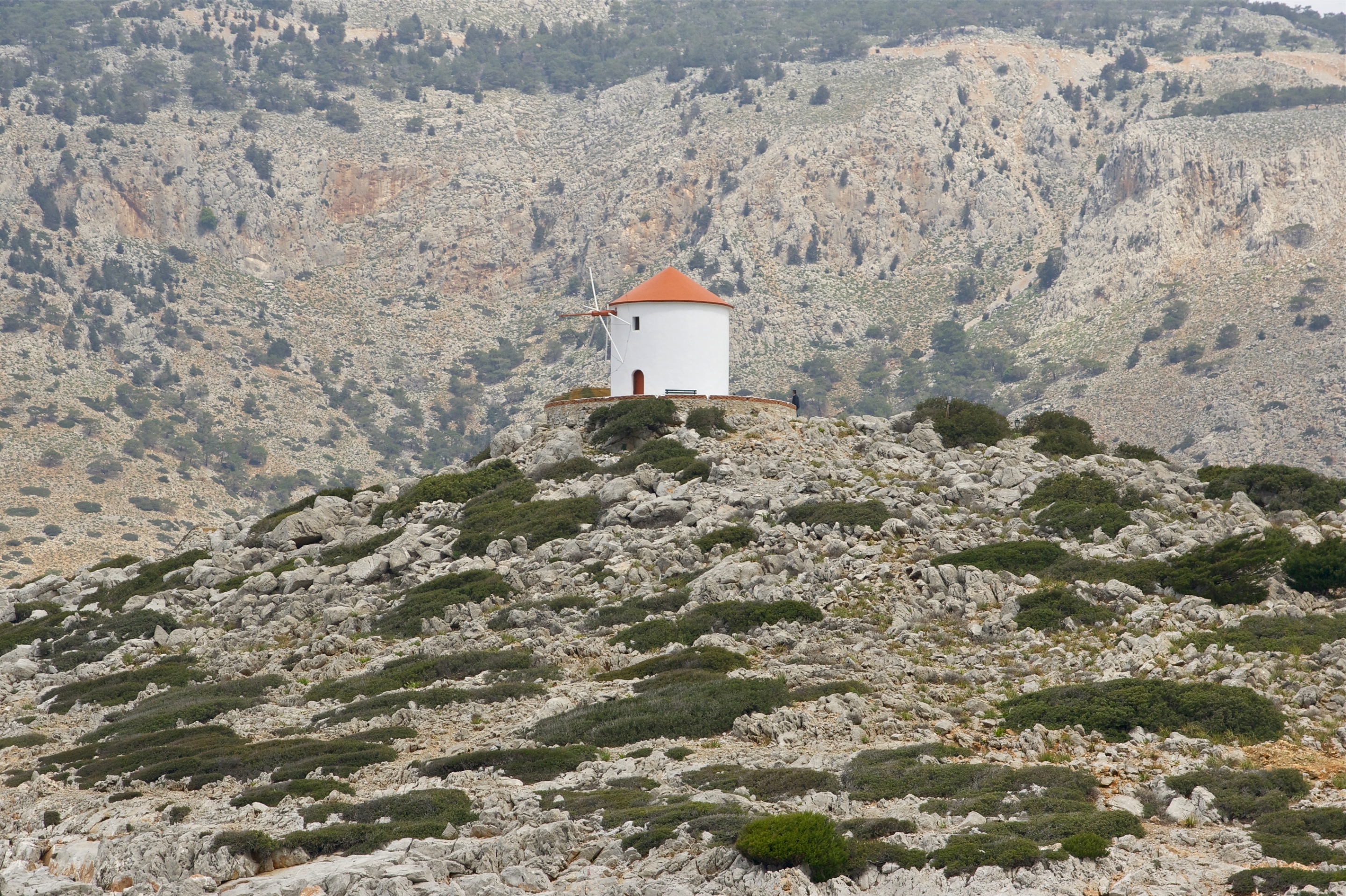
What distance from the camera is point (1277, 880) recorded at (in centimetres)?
1603

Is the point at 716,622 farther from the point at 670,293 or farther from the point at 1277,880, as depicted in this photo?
the point at 670,293

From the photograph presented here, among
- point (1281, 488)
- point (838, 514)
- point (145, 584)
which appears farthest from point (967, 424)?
point (145, 584)

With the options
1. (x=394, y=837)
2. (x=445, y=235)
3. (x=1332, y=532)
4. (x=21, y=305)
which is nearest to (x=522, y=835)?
(x=394, y=837)

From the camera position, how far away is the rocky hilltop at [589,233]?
→ 11231cm

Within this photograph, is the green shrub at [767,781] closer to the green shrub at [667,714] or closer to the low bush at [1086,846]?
the green shrub at [667,714]

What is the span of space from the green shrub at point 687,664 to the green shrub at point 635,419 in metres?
17.5

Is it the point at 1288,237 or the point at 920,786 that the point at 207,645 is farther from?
the point at 1288,237

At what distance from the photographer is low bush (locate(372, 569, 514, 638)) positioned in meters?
35.1

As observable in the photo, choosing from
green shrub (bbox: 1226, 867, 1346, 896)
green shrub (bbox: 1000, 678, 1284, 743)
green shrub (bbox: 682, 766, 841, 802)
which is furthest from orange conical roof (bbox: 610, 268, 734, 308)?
green shrub (bbox: 1226, 867, 1346, 896)

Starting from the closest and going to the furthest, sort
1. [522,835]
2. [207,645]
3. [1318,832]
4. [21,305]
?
[1318,832], [522,835], [207,645], [21,305]

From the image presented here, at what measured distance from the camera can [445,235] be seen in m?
148

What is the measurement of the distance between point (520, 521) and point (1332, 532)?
2189 cm

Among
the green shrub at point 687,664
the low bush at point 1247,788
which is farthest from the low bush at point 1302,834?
the green shrub at point 687,664

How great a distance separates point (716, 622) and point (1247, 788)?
13699 mm
